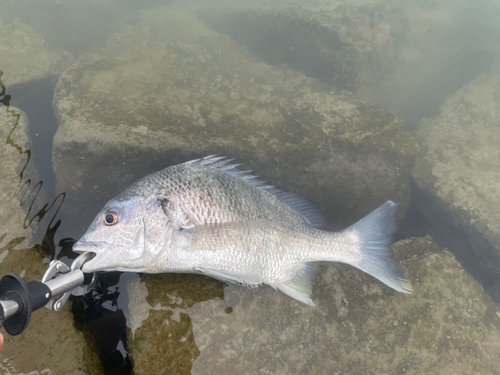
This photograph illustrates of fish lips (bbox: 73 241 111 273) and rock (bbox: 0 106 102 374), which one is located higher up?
fish lips (bbox: 73 241 111 273)

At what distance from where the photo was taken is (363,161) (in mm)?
2863

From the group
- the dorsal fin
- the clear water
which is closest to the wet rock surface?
the clear water

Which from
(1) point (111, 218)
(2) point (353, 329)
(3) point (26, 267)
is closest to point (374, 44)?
(2) point (353, 329)

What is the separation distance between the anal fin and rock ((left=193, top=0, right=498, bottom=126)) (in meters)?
3.20

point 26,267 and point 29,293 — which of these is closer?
point 29,293

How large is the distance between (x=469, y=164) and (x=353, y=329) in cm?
276

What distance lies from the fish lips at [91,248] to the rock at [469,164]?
328 cm

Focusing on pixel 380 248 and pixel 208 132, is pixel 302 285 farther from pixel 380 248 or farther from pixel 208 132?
pixel 208 132

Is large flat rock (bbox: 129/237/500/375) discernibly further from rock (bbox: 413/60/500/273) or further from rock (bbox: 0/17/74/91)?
rock (bbox: 0/17/74/91)

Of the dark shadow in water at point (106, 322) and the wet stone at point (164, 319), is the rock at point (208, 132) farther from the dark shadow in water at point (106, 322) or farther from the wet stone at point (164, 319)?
the wet stone at point (164, 319)

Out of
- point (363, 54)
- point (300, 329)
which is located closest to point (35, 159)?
point (300, 329)

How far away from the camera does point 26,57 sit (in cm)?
357

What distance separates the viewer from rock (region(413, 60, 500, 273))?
9.87 ft

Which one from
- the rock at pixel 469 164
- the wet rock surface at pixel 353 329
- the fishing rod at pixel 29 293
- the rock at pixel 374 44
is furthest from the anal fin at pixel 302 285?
the rock at pixel 374 44
